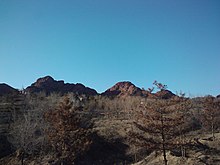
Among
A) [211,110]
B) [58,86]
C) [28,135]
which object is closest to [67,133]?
[28,135]

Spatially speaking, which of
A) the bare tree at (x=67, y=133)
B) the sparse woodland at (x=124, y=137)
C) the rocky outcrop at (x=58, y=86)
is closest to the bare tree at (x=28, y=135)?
the sparse woodland at (x=124, y=137)

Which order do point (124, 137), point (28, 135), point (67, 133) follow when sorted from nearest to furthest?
point (67, 133) < point (28, 135) < point (124, 137)

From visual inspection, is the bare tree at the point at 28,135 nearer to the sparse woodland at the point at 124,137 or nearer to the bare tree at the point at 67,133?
the sparse woodland at the point at 124,137

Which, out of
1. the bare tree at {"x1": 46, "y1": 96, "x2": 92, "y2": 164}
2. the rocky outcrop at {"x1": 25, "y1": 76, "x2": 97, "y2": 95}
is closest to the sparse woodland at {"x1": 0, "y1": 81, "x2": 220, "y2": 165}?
the bare tree at {"x1": 46, "y1": 96, "x2": 92, "y2": 164}

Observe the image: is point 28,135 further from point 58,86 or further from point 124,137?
point 58,86

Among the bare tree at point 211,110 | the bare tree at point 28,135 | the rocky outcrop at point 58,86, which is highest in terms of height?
the rocky outcrop at point 58,86

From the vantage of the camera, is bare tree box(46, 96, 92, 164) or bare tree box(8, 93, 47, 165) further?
bare tree box(8, 93, 47, 165)

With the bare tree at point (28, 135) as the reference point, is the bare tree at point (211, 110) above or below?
above

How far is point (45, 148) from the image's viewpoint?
3008cm

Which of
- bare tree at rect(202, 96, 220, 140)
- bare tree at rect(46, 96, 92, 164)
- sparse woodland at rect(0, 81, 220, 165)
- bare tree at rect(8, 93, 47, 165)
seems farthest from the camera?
bare tree at rect(202, 96, 220, 140)

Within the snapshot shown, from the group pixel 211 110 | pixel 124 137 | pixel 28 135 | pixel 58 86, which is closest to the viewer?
pixel 28 135

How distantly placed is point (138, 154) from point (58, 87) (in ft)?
278

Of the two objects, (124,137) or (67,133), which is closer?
(67,133)

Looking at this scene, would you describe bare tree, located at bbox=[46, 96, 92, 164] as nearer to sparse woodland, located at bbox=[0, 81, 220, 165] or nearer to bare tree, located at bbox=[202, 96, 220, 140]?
sparse woodland, located at bbox=[0, 81, 220, 165]
